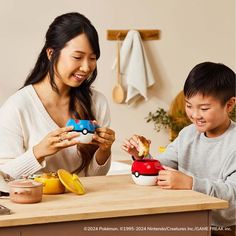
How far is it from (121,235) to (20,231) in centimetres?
28

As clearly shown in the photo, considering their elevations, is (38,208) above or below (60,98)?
below

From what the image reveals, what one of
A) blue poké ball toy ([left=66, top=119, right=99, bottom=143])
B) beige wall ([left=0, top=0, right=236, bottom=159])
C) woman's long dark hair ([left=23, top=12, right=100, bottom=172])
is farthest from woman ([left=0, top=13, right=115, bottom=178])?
beige wall ([left=0, top=0, right=236, bottom=159])

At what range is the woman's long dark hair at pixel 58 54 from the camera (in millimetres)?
2338

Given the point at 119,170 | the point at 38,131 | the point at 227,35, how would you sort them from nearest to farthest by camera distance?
the point at 38,131 → the point at 119,170 → the point at 227,35

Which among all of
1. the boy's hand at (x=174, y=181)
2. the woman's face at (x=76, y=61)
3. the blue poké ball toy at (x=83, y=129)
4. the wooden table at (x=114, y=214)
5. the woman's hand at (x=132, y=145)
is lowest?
the wooden table at (x=114, y=214)

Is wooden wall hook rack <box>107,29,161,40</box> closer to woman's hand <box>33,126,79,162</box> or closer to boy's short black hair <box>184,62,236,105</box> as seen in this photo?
boy's short black hair <box>184,62,236,105</box>

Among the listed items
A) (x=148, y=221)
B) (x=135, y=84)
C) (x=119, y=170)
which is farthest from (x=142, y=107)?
(x=148, y=221)

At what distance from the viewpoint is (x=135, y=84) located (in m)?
4.09

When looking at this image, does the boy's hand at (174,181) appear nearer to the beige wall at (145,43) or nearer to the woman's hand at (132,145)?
the woman's hand at (132,145)

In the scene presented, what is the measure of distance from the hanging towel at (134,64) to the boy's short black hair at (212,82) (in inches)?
73.3

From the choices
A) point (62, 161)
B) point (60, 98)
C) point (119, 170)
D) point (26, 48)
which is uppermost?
point (26, 48)

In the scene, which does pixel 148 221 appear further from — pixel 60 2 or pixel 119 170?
pixel 60 2

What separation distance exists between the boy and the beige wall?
6.03ft

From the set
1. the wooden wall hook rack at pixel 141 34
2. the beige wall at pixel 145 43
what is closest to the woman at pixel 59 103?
the beige wall at pixel 145 43
